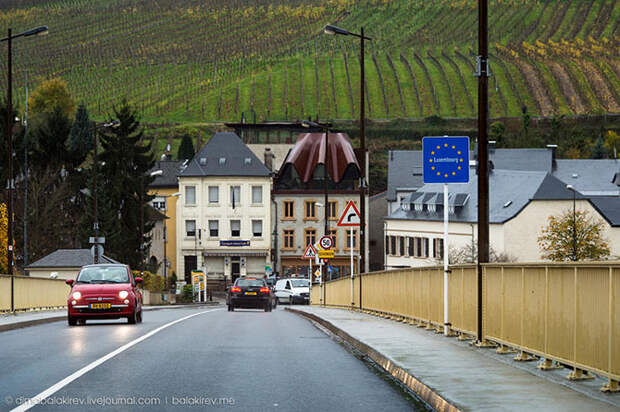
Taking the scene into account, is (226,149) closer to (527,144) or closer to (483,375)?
(527,144)

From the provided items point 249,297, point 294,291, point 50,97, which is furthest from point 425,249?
point 50,97

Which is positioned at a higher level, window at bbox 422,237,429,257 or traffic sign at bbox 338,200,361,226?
traffic sign at bbox 338,200,361,226

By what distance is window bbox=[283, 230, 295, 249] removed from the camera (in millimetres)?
116500

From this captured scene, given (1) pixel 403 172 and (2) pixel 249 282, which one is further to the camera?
(1) pixel 403 172

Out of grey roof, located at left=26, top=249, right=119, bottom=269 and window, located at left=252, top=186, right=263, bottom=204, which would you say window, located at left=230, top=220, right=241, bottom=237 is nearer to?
window, located at left=252, top=186, right=263, bottom=204

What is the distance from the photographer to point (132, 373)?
15000 millimetres

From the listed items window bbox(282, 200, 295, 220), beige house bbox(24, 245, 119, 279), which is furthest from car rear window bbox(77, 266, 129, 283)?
window bbox(282, 200, 295, 220)

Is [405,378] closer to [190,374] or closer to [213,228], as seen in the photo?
[190,374]

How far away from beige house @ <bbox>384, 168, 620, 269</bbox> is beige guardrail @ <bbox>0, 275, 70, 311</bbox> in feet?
168

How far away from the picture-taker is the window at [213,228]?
113 metres

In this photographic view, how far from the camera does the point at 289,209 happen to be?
11794 centimetres

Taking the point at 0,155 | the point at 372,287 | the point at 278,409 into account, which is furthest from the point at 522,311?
the point at 0,155

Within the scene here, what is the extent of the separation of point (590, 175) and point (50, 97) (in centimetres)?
9466

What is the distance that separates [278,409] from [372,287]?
24.4m
